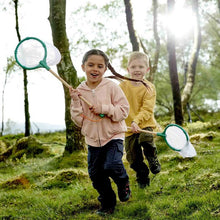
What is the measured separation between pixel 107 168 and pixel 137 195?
1325 millimetres

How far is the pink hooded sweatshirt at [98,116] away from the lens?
12.2 ft

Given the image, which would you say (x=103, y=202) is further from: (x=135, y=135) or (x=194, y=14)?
(x=194, y=14)

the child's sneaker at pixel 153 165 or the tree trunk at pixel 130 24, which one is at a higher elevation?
the tree trunk at pixel 130 24

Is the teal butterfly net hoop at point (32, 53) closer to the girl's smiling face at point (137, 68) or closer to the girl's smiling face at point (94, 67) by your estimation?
the girl's smiling face at point (94, 67)

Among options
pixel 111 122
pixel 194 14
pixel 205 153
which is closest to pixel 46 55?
pixel 111 122

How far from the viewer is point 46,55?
3.57 meters

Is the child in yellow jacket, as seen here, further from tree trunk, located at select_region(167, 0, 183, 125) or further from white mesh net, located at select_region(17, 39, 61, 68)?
tree trunk, located at select_region(167, 0, 183, 125)

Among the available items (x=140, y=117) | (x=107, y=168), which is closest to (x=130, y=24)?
(x=140, y=117)

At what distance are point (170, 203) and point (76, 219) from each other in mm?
1321

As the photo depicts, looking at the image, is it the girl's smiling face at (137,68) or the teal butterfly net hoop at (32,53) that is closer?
the teal butterfly net hoop at (32,53)

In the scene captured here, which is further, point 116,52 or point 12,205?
point 116,52

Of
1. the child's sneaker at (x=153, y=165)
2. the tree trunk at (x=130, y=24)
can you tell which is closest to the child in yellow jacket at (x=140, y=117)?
the child's sneaker at (x=153, y=165)

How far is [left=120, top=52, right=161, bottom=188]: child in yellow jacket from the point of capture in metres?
4.77

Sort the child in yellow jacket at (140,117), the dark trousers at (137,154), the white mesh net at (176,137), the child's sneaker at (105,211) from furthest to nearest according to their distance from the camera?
the dark trousers at (137,154) < the child in yellow jacket at (140,117) < the white mesh net at (176,137) < the child's sneaker at (105,211)
